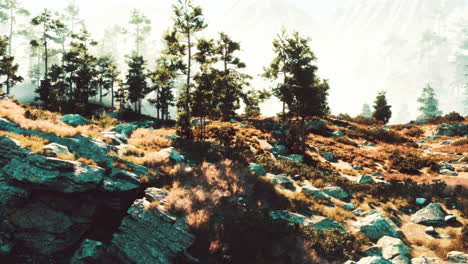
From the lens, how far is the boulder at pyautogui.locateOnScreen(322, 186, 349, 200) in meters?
13.0

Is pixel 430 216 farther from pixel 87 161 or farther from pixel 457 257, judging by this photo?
pixel 87 161

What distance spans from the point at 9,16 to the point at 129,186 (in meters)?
79.9

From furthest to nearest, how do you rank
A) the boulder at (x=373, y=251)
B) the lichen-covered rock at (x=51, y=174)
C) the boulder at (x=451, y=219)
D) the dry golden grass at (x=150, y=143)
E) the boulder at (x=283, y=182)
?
the dry golden grass at (x=150, y=143)
the boulder at (x=283, y=182)
the boulder at (x=451, y=219)
the boulder at (x=373, y=251)
the lichen-covered rock at (x=51, y=174)

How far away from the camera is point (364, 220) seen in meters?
9.86

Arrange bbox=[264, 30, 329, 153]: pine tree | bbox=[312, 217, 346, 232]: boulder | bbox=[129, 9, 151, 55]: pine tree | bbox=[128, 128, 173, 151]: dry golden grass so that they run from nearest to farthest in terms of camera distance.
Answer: bbox=[312, 217, 346, 232]: boulder < bbox=[128, 128, 173, 151]: dry golden grass < bbox=[264, 30, 329, 153]: pine tree < bbox=[129, 9, 151, 55]: pine tree

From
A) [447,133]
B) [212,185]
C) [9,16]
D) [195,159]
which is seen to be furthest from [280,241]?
[9,16]

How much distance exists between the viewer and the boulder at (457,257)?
23.6 ft

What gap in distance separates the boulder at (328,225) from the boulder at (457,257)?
303 cm

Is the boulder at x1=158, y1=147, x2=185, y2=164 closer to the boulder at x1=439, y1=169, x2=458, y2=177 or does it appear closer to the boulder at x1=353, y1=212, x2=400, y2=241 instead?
the boulder at x1=353, y1=212, x2=400, y2=241

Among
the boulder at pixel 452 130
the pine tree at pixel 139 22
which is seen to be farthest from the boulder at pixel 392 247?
the pine tree at pixel 139 22

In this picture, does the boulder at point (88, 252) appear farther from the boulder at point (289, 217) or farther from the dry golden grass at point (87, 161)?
the boulder at point (289, 217)

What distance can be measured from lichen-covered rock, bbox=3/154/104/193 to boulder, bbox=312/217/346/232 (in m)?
8.16

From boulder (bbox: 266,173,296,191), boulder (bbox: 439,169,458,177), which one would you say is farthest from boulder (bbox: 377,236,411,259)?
boulder (bbox: 439,169,458,177)

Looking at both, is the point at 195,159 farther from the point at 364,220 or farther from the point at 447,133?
the point at 447,133
